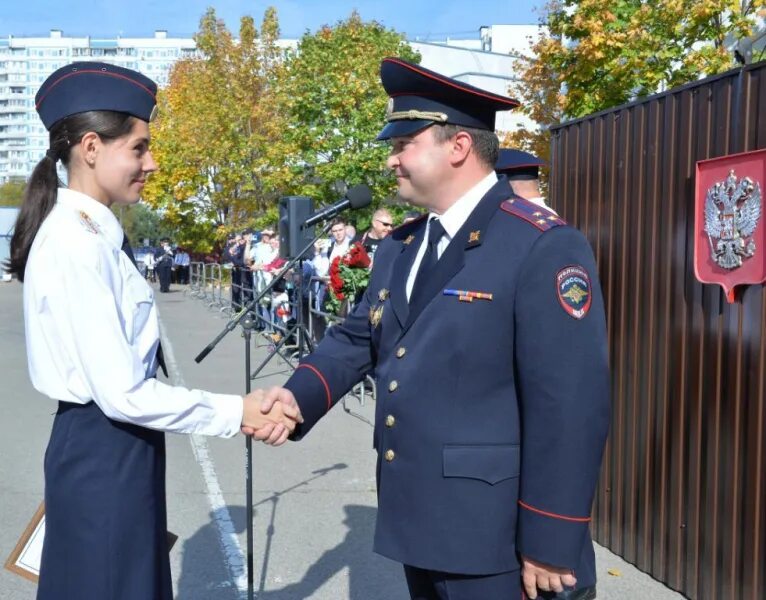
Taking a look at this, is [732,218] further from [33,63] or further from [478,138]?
[33,63]

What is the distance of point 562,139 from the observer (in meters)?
5.52

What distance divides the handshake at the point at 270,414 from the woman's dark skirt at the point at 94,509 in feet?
1.51

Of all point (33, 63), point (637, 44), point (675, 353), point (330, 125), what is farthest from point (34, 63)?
point (675, 353)

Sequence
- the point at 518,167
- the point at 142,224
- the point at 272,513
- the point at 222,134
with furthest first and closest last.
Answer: the point at 142,224, the point at 222,134, the point at 272,513, the point at 518,167

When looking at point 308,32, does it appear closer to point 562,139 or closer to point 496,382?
point 562,139

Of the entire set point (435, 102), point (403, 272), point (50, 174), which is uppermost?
point (435, 102)

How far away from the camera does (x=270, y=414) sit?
3156 mm

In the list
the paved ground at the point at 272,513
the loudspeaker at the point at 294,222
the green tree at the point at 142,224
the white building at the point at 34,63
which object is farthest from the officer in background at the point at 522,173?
the white building at the point at 34,63

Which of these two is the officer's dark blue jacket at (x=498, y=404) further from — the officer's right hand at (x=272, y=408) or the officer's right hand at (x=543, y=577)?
the officer's right hand at (x=272, y=408)

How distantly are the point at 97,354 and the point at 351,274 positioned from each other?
23.5 ft

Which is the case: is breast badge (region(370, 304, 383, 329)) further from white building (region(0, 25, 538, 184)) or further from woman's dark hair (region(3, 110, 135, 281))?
white building (region(0, 25, 538, 184))

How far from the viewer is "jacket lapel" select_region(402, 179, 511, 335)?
2627mm

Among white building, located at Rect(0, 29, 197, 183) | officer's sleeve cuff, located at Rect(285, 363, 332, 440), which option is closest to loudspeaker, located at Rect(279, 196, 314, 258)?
officer's sleeve cuff, located at Rect(285, 363, 332, 440)

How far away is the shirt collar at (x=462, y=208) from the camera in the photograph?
2.74 m
